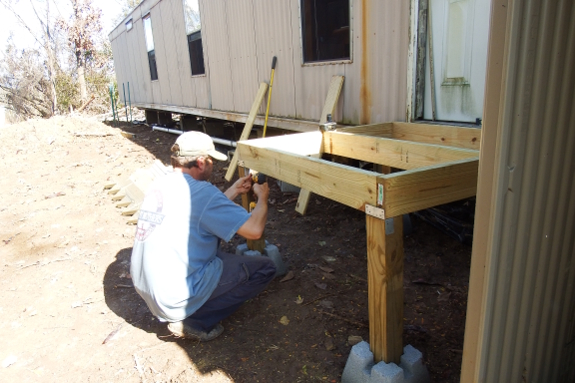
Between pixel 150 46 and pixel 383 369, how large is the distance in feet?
44.2

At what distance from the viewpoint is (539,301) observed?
1.57 m

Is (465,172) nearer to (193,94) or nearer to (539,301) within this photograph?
Answer: (539,301)

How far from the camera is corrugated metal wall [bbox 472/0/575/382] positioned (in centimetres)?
131

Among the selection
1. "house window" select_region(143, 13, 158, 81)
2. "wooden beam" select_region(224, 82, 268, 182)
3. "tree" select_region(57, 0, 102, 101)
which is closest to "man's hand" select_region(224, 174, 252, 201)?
"wooden beam" select_region(224, 82, 268, 182)

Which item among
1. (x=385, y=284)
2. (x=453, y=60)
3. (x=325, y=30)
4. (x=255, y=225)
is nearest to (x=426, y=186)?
(x=385, y=284)

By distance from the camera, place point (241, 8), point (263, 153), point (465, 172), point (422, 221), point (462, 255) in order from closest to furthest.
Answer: point (465, 172) → point (263, 153) → point (462, 255) → point (422, 221) → point (241, 8)

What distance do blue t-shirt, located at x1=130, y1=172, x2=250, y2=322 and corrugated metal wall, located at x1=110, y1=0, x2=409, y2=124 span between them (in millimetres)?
2646

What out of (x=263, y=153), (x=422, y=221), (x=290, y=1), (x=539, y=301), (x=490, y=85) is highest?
(x=290, y=1)

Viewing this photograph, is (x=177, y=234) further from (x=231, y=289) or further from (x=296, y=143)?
(x=296, y=143)

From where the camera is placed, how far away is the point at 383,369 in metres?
2.29

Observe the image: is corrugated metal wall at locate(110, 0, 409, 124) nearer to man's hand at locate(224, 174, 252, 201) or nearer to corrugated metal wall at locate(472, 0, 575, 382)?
man's hand at locate(224, 174, 252, 201)

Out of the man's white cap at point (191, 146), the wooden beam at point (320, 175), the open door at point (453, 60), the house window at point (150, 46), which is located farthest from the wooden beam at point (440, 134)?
the house window at point (150, 46)

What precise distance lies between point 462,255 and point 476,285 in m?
2.60

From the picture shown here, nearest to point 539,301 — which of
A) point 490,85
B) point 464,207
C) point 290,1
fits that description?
point 490,85
